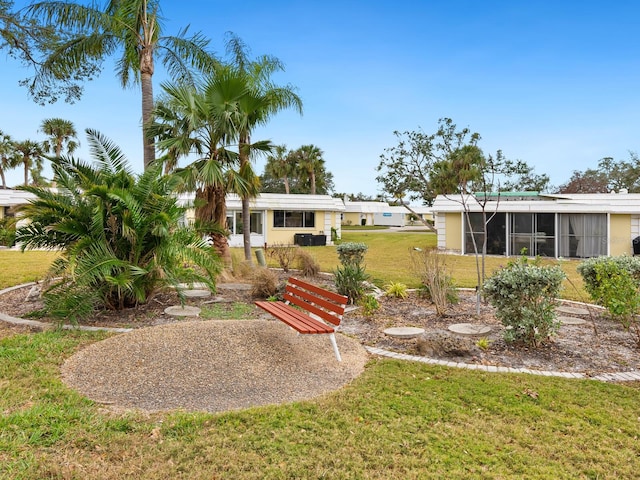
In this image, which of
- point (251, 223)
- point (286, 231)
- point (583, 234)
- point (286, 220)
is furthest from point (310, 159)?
point (583, 234)

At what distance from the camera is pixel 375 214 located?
A: 61.8m

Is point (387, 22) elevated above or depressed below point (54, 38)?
above

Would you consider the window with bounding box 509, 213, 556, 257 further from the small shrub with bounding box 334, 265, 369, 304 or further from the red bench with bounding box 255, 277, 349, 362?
the red bench with bounding box 255, 277, 349, 362

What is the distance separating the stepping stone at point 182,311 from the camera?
7.27 metres

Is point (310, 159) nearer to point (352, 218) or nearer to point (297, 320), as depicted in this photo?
point (352, 218)

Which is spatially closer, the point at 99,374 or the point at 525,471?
the point at 525,471

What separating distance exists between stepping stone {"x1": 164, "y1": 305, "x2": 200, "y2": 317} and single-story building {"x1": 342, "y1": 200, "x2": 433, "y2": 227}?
49984mm

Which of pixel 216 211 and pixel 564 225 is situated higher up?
pixel 216 211

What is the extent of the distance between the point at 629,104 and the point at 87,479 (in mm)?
22114

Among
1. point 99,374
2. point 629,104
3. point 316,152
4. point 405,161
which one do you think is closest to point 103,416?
point 99,374

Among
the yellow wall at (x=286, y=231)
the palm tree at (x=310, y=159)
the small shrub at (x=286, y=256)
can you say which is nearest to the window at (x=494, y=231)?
the yellow wall at (x=286, y=231)

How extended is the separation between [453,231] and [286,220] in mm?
9856

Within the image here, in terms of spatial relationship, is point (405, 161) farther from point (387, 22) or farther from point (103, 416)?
point (103, 416)

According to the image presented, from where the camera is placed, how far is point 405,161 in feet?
46.5
